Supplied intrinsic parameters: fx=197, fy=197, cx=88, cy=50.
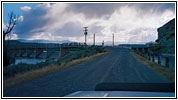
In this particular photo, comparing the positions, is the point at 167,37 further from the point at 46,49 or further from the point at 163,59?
the point at 46,49

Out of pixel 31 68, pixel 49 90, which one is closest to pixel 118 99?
pixel 49 90

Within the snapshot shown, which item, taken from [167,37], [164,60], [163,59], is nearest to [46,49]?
[167,37]

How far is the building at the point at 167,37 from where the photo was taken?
48828 mm

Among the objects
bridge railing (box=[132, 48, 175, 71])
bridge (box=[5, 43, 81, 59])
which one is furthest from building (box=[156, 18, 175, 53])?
bridge (box=[5, 43, 81, 59])

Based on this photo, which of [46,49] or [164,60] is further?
[46,49]

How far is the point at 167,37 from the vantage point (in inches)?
2067

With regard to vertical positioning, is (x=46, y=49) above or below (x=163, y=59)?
above

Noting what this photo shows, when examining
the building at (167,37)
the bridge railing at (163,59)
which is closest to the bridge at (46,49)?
the building at (167,37)

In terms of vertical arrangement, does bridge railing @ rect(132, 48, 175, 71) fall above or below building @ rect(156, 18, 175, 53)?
below

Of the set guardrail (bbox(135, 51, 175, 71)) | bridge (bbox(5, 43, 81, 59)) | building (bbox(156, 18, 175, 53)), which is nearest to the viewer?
guardrail (bbox(135, 51, 175, 71))

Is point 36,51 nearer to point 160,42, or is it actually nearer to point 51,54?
point 51,54

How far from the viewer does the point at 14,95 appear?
21.8ft

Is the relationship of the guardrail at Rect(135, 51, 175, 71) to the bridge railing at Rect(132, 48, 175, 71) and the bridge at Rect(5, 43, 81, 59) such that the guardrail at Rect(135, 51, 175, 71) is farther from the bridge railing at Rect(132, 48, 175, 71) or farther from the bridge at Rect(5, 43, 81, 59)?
the bridge at Rect(5, 43, 81, 59)

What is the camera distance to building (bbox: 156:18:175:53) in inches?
1922
